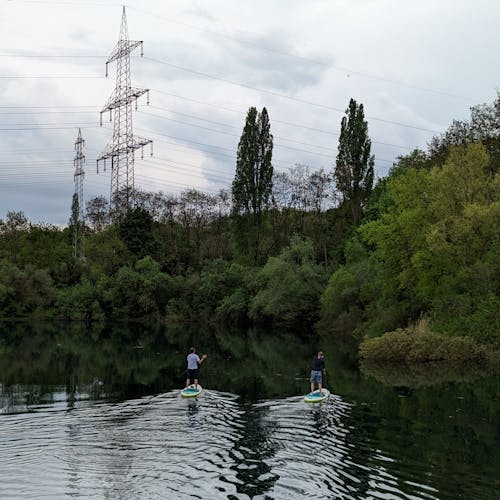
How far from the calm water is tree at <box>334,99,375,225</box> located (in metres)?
39.0

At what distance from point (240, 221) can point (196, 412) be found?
59.6 metres

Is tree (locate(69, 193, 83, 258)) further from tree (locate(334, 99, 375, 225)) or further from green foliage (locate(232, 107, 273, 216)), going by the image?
tree (locate(334, 99, 375, 225))

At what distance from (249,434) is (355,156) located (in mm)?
58928

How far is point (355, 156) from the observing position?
7506cm

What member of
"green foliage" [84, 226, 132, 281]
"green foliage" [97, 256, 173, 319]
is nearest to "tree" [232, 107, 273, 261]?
"green foliage" [97, 256, 173, 319]

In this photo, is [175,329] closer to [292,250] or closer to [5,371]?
[292,250]

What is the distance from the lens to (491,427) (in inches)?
866

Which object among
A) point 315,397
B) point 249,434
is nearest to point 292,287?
point 315,397

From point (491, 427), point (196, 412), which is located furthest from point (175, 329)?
point (491, 427)

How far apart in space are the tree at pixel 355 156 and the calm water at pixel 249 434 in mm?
38974

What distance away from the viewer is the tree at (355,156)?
75062mm

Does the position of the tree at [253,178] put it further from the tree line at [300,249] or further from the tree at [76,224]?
the tree at [76,224]

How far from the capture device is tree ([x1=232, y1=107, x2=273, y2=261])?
82812 millimetres

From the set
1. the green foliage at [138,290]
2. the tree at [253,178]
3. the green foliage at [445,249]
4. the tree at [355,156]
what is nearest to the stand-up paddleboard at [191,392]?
the green foliage at [445,249]
